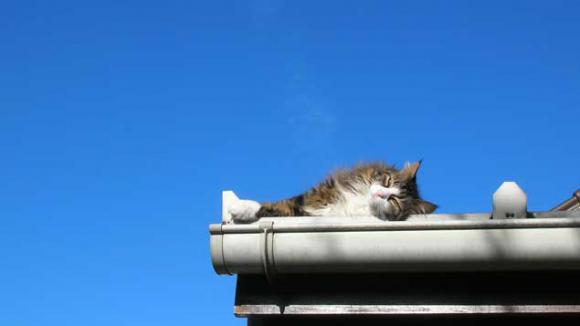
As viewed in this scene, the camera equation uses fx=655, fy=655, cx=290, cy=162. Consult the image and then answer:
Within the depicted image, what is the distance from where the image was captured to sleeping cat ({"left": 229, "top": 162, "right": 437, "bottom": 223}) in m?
3.03

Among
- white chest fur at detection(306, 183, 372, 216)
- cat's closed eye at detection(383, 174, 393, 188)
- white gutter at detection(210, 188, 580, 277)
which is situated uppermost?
cat's closed eye at detection(383, 174, 393, 188)

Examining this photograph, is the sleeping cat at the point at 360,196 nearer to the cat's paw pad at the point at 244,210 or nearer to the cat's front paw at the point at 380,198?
the cat's front paw at the point at 380,198

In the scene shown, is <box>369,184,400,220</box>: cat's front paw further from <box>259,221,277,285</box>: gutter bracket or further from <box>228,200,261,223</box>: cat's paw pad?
<box>259,221,277,285</box>: gutter bracket

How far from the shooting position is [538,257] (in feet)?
6.39

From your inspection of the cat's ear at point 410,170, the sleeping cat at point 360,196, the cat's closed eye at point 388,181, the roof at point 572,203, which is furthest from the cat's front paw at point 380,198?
the roof at point 572,203

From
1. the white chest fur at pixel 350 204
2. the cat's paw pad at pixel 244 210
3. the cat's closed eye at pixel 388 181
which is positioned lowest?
the cat's paw pad at pixel 244 210

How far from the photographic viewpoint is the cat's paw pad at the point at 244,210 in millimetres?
2168

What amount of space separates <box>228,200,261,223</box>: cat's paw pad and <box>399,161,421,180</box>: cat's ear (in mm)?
1867

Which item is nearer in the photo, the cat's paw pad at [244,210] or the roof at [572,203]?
the cat's paw pad at [244,210]

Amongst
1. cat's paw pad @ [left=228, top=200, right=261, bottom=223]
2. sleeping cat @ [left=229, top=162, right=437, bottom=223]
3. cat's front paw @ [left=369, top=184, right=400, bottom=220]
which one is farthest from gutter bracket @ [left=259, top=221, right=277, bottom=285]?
cat's front paw @ [left=369, top=184, right=400, bottom=220]

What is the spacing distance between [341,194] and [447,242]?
1481 mm

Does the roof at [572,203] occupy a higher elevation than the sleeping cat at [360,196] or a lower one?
higher

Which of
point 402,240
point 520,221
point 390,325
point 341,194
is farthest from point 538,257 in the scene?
point 341,194

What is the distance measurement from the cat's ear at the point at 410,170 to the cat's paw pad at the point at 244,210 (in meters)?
1.87
